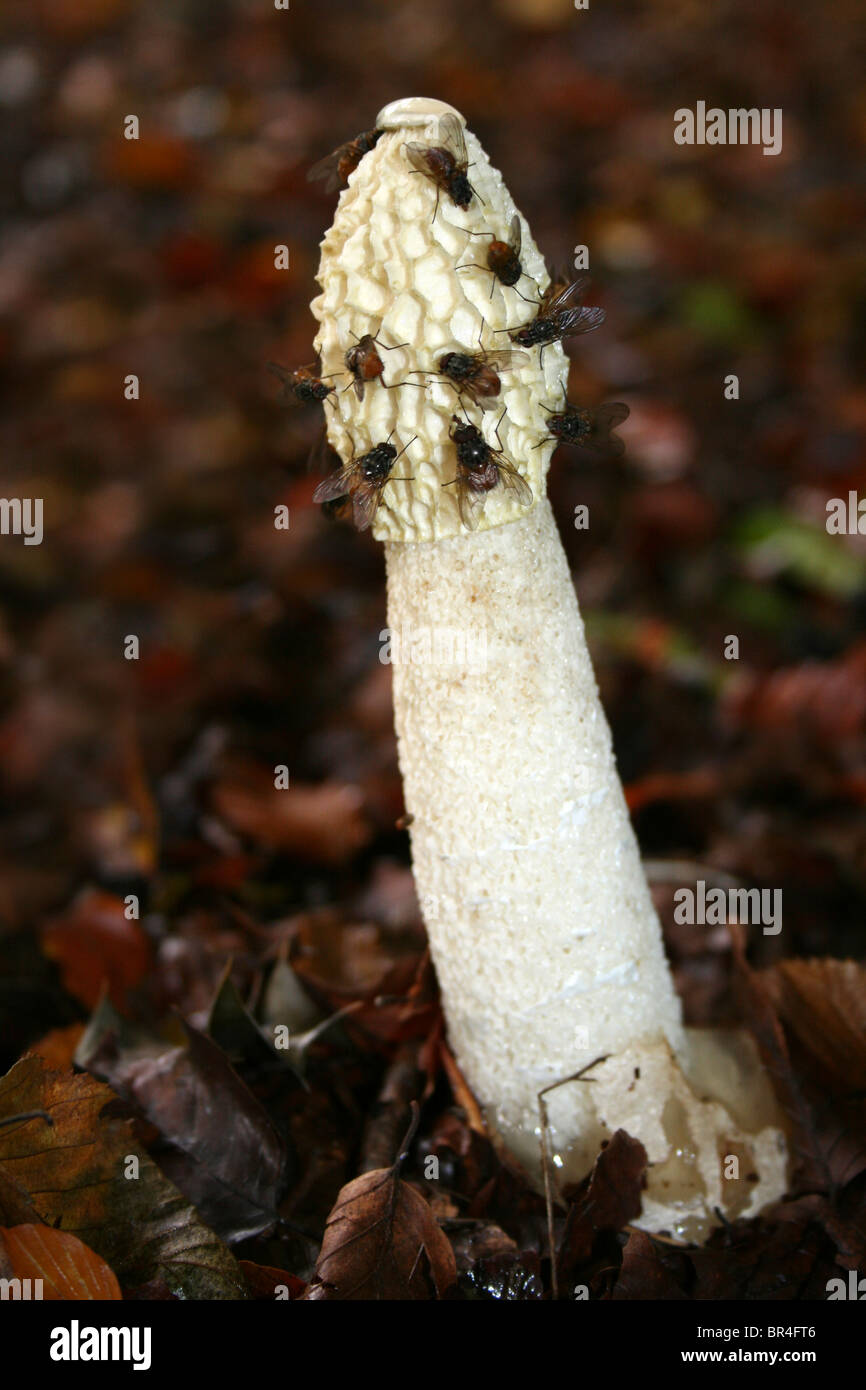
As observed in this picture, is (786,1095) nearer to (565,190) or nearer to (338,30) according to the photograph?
(565,190)

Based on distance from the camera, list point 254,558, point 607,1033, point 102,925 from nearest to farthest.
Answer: point 607,1033, point 102,925, point 254,558

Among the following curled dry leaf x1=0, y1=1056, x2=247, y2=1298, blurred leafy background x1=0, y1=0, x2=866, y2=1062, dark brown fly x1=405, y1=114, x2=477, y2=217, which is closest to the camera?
dark brown fly x1=405, y1=114, x2=477, y2=217

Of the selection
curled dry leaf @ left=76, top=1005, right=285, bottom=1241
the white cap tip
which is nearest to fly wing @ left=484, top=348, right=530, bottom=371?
the white cap tip

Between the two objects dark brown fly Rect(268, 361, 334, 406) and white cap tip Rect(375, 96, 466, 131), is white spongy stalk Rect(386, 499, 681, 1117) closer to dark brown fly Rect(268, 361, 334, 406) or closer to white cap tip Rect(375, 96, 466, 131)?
dark brown fly Rect(268, 361, 334, 406)

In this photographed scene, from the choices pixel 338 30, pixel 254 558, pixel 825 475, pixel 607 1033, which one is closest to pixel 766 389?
pixel 825 475

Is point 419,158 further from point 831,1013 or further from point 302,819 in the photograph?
point 302,819
